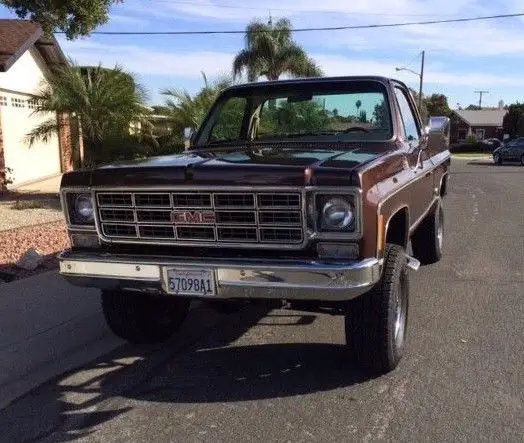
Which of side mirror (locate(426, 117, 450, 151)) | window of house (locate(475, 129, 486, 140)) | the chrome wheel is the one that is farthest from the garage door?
window of house (locate(475, 129, 486, 140))

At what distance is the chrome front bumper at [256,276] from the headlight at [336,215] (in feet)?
0.67

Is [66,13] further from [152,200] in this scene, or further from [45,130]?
[152,200]

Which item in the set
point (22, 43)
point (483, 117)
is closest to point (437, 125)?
point (22, 43)

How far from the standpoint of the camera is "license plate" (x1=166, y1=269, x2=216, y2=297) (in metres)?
3.81

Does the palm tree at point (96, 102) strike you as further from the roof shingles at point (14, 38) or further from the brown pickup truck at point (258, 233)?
the brown pickup truck at point (258, 233)

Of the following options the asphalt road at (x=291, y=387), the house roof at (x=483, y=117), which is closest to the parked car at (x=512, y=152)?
the asphalt road at (x=291, y=387)

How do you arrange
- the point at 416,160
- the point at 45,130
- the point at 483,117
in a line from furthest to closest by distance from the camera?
the point at 483,117 → the point at 45,130 → the point at 416,160

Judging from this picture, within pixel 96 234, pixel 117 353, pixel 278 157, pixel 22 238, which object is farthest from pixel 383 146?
pixel 22 238

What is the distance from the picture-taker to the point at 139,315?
488 centimetres

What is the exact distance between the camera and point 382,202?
12.5ft

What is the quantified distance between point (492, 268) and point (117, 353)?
443 cm

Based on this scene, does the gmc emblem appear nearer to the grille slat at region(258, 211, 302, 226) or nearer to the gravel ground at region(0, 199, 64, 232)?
the grille slat at region(258, 211, 302, 226)

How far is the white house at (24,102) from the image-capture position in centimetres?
1562

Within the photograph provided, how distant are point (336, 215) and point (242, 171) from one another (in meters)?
0.59
